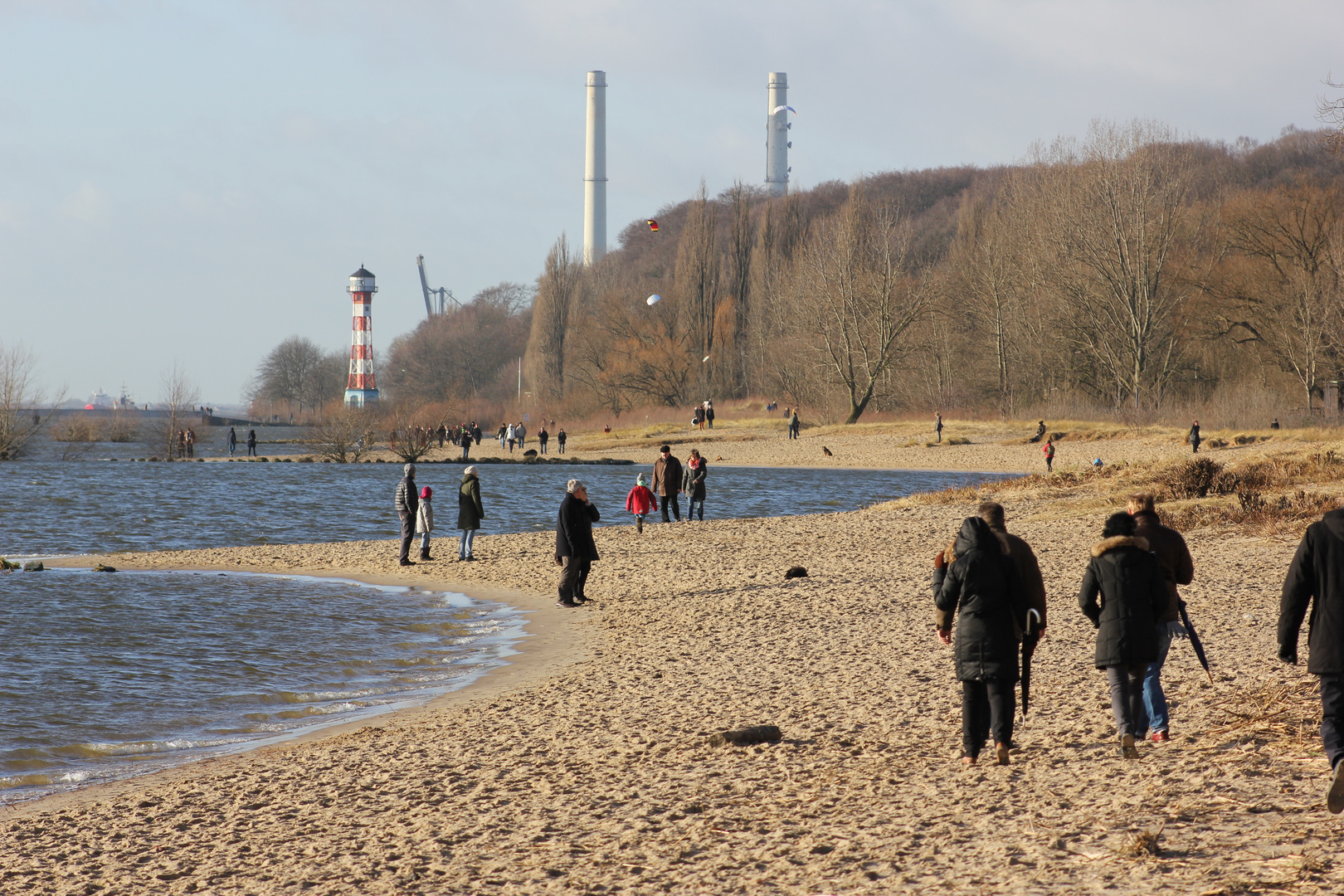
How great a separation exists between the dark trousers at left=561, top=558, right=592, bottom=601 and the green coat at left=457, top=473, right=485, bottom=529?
3.77 m

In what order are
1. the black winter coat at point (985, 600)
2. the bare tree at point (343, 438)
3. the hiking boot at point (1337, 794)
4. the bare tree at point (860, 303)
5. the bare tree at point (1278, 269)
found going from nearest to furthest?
the hiking boot at point (1337, 794) → the black winter coat at point (985, 600) → the bare tree at point (1278, 269) → the bare tree at point (343, 438) → the bare tree at point (860, 303)

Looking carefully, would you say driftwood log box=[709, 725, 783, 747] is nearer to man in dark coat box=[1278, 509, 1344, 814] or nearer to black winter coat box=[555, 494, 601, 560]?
man in dark coat box=[1278, 509, 1344, 814]

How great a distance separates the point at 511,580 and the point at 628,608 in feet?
12.3

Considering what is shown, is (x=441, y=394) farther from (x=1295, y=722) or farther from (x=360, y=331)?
(x=1295, y=722)

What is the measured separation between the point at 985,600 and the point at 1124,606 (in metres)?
0.81

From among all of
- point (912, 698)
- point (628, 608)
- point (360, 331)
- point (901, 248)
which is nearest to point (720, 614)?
point (628, 608)

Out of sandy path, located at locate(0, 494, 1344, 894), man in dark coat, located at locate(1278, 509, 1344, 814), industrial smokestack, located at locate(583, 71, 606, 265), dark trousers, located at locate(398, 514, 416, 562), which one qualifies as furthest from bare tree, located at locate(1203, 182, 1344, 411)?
industrial smokestack, located at locate(583, 71, 606, 265)

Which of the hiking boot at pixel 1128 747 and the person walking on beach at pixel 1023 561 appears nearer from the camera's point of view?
the person walking on beach at pixel 1023 561

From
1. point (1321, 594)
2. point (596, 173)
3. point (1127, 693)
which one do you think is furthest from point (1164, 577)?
point (596, 173)

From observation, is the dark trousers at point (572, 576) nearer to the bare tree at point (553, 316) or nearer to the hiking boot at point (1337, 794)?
the hiking boot at point (1337, 794)

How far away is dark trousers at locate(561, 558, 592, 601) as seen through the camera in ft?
50.1

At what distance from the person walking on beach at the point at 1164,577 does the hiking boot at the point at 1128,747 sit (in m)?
0.38

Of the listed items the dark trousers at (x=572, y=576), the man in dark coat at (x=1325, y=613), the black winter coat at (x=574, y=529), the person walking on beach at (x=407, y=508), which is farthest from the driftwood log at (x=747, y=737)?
the person walking on beach at (x=407, y=508)

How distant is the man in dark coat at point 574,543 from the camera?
48.3ft
